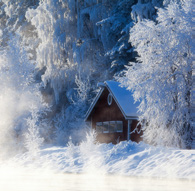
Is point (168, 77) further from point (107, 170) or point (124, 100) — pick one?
point (124, 100)

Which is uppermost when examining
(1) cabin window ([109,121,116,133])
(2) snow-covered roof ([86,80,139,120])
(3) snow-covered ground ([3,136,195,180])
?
(2) snow-covered roof ([86,80,139,120])

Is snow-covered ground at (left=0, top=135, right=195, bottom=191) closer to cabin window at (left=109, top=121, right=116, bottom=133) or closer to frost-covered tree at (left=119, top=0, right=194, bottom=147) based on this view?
frost-covered tree at (left=119, top=0, right=194, bottom=147)

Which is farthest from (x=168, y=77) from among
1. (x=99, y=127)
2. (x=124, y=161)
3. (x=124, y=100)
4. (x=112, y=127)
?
(x=99, y=127)

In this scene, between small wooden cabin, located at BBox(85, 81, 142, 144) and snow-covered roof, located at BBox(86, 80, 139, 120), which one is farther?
small wooden cabin, located at BBox(85, 81, 142, 144)

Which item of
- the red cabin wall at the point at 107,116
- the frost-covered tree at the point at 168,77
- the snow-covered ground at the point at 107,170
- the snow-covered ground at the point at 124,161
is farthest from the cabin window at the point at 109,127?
the frost-covered tree at the point at 168,77

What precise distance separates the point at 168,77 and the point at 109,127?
33.9 ft

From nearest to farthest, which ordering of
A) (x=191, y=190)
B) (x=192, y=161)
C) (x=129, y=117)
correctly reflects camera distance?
1. (x=191, y=190)
2. (x=192, y=161)
3. (x=129, y=117)

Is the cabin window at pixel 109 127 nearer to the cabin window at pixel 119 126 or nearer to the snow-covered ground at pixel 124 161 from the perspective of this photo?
the cabin window at pixel 119 126

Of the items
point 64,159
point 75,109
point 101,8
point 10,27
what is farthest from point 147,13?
point 10,27

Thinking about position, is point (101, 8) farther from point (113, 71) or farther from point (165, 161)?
point (165, 161)

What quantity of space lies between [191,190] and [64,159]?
10.4 m

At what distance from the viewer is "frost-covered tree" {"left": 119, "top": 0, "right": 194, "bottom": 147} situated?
19.7 metres

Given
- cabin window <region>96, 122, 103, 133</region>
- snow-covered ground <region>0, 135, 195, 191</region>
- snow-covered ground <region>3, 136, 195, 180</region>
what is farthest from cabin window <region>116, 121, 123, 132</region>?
snow-covered ground <region>3, 136, 195, 180</region>

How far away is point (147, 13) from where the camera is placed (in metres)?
31.1
